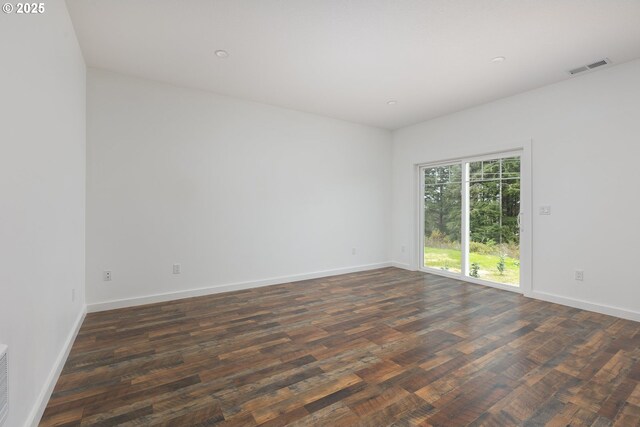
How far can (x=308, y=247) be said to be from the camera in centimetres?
486

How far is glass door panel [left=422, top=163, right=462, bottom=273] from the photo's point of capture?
16.2ft

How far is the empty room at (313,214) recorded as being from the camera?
1699mm

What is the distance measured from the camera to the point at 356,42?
2.76 m

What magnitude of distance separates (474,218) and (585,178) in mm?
1472

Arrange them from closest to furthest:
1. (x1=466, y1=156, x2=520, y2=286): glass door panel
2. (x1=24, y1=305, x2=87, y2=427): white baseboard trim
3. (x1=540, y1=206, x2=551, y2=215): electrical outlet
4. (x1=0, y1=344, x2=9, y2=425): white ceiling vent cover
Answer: (x1=0, y1=344, x2=9, y2=425): white ceiling vent cover, (x1=24, y1=305, x2=87, y2=427): white baseboard trim, (x1=540, y1=206, x2=551, y2=215): electrical outlet, (x1=466, y1=156, x2=520, y2=286): glass door panel

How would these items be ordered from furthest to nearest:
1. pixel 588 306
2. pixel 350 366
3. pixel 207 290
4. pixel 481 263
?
pixel 481 263 → pixel 207 290 → pixel 588 306 → pixel 350 366

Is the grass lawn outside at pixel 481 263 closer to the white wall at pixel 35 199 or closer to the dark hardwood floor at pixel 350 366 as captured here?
the dark hardwood floor at pixel 350 366

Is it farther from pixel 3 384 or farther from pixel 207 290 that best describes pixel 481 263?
pixel 3 384

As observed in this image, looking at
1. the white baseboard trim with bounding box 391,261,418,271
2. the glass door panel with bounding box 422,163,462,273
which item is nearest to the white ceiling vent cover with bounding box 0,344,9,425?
the glass door panel with bounding box 422,163,462,273

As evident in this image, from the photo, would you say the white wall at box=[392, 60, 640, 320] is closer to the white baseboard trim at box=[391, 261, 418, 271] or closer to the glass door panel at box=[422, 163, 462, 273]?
the glass door panel at box=[422, 163, 462, 273]

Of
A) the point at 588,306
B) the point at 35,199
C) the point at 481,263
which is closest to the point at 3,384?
the point at 35,199

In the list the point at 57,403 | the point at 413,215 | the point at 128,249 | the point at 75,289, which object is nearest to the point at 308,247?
the point at 413,215

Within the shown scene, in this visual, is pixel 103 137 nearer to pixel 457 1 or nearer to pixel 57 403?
pixel 57 403

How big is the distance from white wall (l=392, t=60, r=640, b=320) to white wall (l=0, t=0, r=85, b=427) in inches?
193
